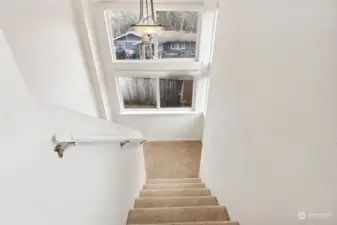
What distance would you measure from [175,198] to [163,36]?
10.4 feet

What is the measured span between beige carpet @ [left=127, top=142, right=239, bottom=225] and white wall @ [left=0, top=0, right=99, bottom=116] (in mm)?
1508

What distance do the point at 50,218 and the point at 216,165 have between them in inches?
94.2

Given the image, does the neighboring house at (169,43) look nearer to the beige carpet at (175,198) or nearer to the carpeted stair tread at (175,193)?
the beige carpet at (175,198)

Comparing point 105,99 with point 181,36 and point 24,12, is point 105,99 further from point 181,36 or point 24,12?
point 24,12

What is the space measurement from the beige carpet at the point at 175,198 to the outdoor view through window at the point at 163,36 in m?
2.14

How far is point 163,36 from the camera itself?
204 inches

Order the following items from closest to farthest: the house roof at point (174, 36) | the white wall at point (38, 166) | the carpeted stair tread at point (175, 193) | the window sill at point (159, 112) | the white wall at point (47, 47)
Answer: the white wall at point (38, 166) → the white wall at point (47, 47) → the carpeted stair tread at point (175, 193) → the house roof at point (174, 36) → the window sill at point (159, 112)

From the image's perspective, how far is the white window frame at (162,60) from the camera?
4371mm

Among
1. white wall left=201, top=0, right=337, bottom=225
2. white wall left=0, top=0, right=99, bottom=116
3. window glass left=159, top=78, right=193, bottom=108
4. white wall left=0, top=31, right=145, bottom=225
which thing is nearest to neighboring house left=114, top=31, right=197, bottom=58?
window glass left=159, top=78, right=193, bottom=108

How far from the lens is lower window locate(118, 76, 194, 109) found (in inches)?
233

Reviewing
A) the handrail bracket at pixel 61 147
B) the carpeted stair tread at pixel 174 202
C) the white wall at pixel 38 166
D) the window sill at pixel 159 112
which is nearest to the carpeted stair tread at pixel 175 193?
the carpeted stair tread at pixel 174 202

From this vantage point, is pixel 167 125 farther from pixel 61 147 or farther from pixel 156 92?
pixel 61 147

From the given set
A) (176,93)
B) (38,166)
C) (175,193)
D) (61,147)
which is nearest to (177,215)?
(175,193)

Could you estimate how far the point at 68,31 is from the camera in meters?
3.79
